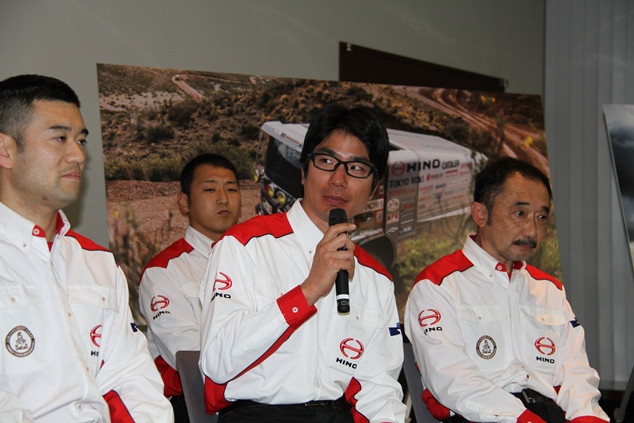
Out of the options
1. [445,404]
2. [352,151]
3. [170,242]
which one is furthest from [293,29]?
[445,404]

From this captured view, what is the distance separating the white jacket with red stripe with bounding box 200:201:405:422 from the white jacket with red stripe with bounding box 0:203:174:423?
0.77 feet

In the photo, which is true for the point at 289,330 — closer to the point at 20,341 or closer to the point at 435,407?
the point at 20,341

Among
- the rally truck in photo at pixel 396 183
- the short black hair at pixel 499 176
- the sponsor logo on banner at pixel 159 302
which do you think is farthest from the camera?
the rally truck in photo at pixel 396 183

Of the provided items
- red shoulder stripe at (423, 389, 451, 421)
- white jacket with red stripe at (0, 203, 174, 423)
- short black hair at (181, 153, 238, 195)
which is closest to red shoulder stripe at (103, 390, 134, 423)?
white jacket with red stripe at (0, 203, 174, 423)

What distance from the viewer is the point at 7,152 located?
2041 millimetres

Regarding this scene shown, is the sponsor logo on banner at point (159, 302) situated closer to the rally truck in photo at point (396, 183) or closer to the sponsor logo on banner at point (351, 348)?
the rally truck in photo at point (396, 183)

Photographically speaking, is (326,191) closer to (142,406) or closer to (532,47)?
(142,406)

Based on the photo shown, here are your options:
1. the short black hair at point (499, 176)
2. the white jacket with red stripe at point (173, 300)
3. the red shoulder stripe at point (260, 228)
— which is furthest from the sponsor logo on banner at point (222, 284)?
the short black hair at point (499, 176)

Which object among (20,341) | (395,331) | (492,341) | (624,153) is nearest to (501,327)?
(492,341)

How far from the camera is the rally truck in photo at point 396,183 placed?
406cm

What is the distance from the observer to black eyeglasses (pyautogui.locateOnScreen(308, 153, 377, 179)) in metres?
2.41

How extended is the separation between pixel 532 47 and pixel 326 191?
15.8ft

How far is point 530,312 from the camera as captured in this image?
9.46 ft

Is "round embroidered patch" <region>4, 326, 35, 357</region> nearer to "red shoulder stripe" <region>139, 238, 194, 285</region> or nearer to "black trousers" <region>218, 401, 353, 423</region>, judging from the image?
"black trousers" <region>218, 401, 353, 423</region>
